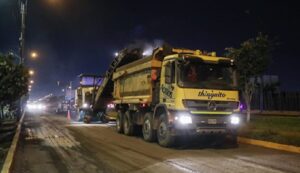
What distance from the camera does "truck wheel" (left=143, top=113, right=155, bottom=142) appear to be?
15.7 m

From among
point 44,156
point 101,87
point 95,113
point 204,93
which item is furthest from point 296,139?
point 95,113

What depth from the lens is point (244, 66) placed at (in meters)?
22.7

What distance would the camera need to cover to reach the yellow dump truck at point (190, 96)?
13.4 metres

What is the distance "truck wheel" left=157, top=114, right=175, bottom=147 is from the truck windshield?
5.57 ft

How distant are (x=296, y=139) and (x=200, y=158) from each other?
4.72 metres

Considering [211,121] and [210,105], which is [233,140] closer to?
[211,121]

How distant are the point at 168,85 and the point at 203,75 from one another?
1.27 meters

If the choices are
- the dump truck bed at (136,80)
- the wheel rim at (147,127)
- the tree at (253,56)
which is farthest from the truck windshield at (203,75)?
the tree at (253,56)

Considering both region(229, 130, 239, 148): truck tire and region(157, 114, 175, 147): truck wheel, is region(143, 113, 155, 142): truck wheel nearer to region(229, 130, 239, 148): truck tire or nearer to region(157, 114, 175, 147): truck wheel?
region(157, 114, 175, 147): truck wheel

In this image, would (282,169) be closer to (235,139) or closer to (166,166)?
(166,166)

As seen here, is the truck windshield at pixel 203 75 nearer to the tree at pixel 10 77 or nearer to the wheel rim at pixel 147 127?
the wheel rim at pixel 147 127

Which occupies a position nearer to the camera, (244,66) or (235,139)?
(235,139)

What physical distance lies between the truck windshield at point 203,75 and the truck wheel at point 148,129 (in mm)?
2982

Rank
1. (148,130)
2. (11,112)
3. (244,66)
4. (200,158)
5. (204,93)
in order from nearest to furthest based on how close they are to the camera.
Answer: (200,158) → (204,93) → (148,130) → (244,66) → (11,112)
